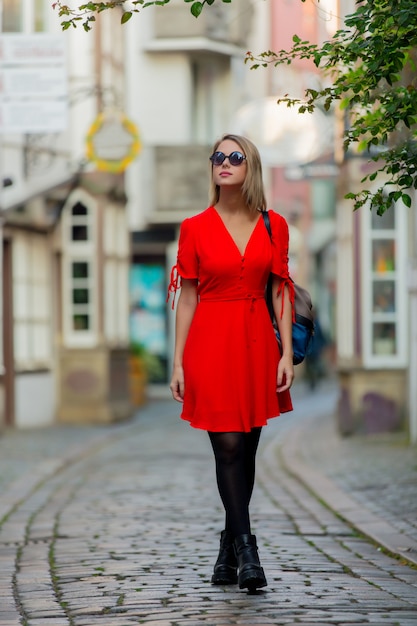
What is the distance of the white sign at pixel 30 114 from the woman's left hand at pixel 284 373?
1030 cm

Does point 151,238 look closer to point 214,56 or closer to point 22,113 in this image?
point 214,56

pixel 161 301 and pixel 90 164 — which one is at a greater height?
pixel 90 164

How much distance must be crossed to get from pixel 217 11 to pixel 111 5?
83.8ft

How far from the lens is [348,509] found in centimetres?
1004

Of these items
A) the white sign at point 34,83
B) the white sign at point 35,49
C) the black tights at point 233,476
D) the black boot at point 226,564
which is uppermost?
the white sign at point 35,49

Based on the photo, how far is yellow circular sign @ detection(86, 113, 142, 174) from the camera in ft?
66.7

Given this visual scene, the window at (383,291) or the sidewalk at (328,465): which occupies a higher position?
the window at (383,291)

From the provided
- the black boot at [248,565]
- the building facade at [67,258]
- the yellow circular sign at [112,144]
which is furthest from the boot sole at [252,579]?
the yellow circular sign at [112,144]

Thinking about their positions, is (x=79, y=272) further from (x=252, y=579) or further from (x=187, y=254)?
(x=252, y=579)

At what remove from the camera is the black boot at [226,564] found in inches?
256

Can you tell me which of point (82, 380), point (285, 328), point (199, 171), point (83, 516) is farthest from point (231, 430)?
point (199, 171)

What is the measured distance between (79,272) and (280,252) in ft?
52.3

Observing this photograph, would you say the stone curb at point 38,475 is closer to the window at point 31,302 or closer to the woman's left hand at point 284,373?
the window at point 31,302

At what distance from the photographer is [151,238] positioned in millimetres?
31750
